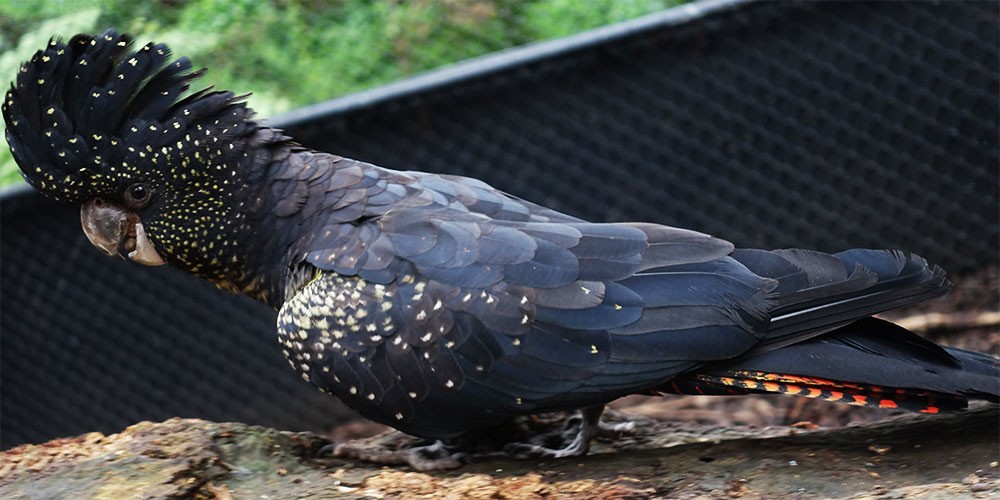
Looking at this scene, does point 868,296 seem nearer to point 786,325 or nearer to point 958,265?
point 786,325

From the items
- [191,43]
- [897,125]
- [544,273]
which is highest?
[191,43]

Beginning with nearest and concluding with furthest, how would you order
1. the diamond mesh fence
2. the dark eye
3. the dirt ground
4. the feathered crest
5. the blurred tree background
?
the dirt ground < the feathered crest < the dark eye < the diamond mesh fence < the blurred tree background

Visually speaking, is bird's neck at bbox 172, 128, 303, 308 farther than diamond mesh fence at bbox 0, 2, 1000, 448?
No

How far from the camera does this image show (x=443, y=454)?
3340 millimetres

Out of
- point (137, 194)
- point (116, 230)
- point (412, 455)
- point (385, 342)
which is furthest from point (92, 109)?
point (412, 455)

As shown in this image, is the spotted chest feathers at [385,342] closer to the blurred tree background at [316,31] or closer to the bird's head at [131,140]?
the bird's head at [131,140]

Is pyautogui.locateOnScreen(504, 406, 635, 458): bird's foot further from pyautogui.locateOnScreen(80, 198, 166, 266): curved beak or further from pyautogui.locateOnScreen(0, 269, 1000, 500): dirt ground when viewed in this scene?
pyautogui.locateOnScreen(80, 198, 166, 266): curved beak

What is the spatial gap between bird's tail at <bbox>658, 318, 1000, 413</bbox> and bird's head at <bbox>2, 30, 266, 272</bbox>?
5.22 feet

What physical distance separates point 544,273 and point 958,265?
151 inches

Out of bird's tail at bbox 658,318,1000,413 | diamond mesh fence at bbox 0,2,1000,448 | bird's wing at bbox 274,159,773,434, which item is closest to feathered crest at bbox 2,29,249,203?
bird's wing at bbox 274,159,773,434

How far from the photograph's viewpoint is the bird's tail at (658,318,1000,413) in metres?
2.78

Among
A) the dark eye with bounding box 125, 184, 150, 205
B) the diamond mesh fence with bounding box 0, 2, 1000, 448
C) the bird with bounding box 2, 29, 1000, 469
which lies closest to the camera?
the bird with bounding box 2, 29, 1000, 469

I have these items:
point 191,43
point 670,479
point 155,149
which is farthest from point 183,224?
point 191,43

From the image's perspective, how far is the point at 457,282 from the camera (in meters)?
2.97
